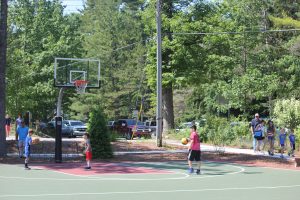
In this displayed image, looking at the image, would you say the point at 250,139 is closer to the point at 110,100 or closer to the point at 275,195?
the point at 275,195

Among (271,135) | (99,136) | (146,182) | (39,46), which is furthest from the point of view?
(39,46)

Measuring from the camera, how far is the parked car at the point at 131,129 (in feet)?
140

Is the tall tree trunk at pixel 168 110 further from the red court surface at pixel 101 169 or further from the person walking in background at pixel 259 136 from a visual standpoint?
the red court surface at pixel 101 169

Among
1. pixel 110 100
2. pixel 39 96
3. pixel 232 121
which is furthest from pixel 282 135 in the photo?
pixel 110 100

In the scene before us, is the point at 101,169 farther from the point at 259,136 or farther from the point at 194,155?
the point at 259,136

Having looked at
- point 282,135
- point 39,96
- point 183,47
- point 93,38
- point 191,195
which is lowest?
point 191,195

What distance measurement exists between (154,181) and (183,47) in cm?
2335

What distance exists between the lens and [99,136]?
2484 cm

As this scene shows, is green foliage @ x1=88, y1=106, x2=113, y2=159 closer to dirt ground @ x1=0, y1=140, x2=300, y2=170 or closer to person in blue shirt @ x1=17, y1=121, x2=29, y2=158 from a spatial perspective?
dirt ground @ x1=0, y1=140, x2=300, y2=170

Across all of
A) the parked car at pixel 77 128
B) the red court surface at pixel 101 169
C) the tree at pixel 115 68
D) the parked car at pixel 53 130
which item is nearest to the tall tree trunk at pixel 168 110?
the parked car at pixel 77 128

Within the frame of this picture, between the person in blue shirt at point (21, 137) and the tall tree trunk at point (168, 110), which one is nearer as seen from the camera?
the person in blue shirt at point (21, 137)

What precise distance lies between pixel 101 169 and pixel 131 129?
2283cm

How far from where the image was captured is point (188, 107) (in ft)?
198

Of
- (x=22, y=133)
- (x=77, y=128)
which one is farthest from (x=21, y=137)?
(x=77, y=128)
